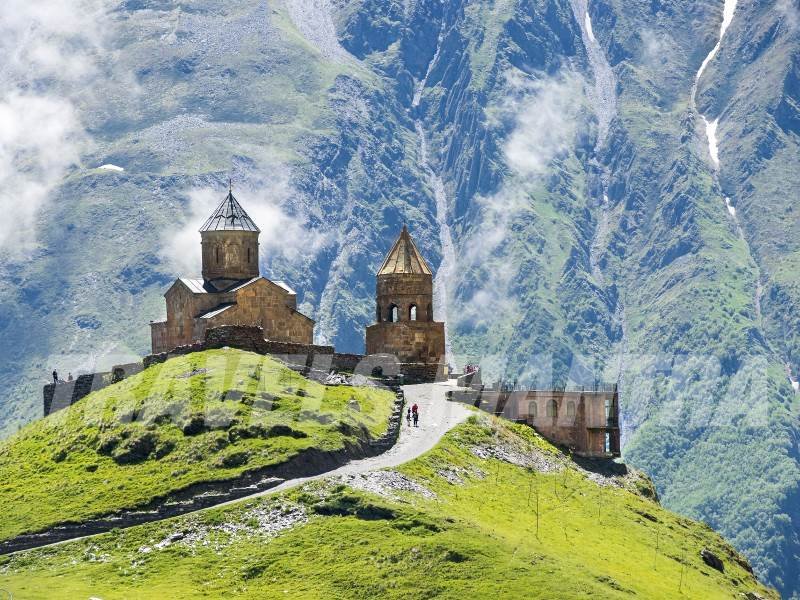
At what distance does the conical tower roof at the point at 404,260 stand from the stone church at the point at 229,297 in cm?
580

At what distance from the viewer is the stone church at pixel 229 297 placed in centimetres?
11194

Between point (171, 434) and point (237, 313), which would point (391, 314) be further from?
point (171, 434)

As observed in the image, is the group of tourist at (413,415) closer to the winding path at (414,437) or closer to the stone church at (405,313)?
the winding path at (414,437)

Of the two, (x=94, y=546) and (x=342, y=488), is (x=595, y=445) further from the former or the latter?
(x=94, y=546)

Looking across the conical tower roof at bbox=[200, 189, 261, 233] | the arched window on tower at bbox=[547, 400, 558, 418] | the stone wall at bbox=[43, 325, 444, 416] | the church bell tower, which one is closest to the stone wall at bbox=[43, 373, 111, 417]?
the stone wall at bbox=[43, 325, 444, 416]

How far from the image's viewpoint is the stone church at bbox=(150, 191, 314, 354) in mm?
111938

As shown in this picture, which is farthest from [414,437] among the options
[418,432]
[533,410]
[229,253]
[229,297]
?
[229,253]

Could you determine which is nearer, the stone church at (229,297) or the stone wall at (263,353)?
the stone wall at (263,353)

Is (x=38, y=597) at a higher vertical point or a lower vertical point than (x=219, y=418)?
lower

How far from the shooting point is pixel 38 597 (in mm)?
72438

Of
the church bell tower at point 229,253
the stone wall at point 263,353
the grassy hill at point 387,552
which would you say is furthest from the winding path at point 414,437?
the church bell tower at point 229,253

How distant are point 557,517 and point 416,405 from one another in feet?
41.2

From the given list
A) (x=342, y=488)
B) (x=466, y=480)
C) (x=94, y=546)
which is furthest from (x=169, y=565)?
(x=466, y=480)

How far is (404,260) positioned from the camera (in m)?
117
